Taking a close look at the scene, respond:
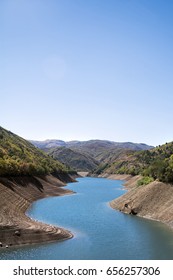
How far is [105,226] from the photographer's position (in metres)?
62.4

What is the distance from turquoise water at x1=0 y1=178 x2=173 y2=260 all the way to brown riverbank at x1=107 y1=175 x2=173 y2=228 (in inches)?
96.4

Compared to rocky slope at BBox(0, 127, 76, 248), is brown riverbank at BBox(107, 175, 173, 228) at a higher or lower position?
higher

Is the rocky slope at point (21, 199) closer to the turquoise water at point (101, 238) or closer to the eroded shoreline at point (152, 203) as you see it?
the turquoise water at point (101, 238)

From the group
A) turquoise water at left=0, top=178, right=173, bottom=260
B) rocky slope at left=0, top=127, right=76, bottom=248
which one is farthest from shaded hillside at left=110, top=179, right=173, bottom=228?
rocky slope at left=0, top=127, right=76, bottom=248

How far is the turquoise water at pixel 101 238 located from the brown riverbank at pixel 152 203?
8.04 feet

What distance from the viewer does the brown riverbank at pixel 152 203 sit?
69.6 m

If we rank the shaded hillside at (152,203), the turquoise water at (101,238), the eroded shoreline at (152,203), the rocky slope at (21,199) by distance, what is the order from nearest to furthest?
1. the turquoise water at (101,238)
2. the rocky slope at (21,199)
3. the eroded shoreline at (152,203)
4. the shaded hillside at (152,203)

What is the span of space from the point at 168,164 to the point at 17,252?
48037 millimetres

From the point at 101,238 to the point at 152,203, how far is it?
2535cm

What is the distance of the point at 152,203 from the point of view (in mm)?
75125

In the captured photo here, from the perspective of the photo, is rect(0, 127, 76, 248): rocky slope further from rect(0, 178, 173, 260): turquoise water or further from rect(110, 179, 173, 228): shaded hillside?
rect(110, 179, 173, 228): shaded hillside

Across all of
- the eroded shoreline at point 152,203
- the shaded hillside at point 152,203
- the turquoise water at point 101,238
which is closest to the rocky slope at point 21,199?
the turquoise water at point 101,238

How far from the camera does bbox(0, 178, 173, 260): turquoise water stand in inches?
1713
